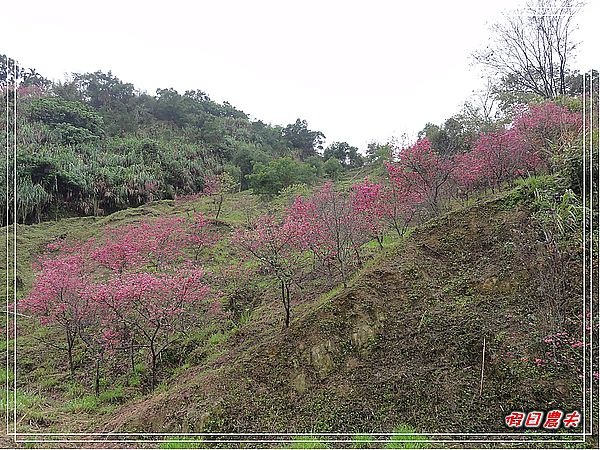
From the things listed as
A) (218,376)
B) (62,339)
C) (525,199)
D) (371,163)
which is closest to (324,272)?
(218,376)

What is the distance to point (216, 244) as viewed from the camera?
1036cm

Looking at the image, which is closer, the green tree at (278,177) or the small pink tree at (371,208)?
the small pink tree at (371,208)

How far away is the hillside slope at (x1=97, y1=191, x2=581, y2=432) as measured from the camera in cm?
418

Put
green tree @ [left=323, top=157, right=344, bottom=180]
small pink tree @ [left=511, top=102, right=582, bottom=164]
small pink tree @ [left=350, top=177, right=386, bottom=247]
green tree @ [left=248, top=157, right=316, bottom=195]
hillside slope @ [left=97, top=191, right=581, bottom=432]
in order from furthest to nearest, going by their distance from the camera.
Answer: green tree @ [left=323, top=157, right=344, bottom=180] < green tree @ [left=248, top=157, right=316, bottom=195] < small pink tree @ [left=350, top=177, right=386, bottom=247] < small pink tree @ [left=511, top=102, right=582, bottom=164] < hillside slope @ [left=97, top=191, right=581, bottom=432]

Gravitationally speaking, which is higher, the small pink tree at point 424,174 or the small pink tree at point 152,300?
the small pink tree at point 424,174

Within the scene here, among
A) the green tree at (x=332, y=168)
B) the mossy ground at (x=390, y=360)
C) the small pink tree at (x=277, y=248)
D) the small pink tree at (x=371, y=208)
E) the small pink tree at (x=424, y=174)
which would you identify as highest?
the green tree at (x=332, y=168)

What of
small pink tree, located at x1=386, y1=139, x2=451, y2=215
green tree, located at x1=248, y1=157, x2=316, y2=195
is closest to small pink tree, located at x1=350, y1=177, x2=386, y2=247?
small pink tree, located at x1=386, y1=139, x2=451, y2=215

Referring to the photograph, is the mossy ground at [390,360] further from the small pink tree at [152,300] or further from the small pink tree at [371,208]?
the small pink tree at [371,208]

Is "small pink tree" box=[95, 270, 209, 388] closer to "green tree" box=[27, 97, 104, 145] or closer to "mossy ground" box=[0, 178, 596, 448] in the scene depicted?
"mossy ground" box=[0, 178, 596, 448]

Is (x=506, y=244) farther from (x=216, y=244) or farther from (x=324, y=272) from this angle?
(x=216, y=244)

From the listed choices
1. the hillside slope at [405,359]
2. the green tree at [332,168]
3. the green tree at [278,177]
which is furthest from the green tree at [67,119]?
the hillside slope at [405,359]

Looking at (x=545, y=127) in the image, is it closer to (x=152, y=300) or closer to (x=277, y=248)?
(x=277, y=248)

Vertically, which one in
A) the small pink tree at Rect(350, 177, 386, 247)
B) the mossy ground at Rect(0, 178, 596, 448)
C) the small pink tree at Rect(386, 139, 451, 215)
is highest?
the small pink tree at Rect(386, 139, 451, 215)

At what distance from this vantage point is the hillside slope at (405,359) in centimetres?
418
